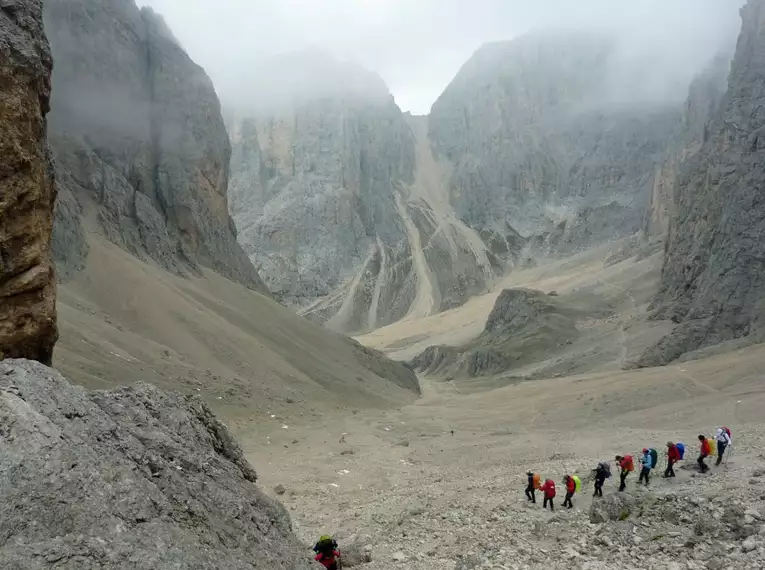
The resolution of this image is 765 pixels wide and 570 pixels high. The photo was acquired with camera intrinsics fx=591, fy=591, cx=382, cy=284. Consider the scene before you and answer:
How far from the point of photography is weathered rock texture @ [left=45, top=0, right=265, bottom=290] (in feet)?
153

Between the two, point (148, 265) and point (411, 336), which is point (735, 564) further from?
point (411, 336)

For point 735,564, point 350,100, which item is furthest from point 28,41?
point 350,100

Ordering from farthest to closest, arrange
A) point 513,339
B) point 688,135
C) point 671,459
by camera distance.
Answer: point 688,135
point 513,339
point 671,459

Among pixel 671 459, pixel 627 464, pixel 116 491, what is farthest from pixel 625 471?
pixel 116 491

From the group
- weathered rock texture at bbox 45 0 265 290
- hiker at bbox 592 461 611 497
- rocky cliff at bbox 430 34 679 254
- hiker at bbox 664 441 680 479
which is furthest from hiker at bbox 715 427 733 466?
rocky cliff at bbox 430 34 679 254

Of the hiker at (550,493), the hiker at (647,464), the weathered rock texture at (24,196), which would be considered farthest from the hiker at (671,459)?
the weathered rock texture at (24,196)

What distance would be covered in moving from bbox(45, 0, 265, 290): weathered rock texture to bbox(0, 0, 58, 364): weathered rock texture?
27.4m

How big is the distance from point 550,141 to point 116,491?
17874 cm

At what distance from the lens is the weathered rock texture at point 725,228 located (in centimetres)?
5112

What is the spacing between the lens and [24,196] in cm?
1156

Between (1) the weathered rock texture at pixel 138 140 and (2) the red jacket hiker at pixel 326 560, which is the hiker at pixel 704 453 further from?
(1) the weathered rock texture at pixel 138 140

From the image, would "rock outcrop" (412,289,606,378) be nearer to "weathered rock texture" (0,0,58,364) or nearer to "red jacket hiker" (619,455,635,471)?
"red jacket hiker" (619,455,635,471)

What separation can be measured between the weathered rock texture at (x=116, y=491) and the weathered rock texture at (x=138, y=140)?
33033mm

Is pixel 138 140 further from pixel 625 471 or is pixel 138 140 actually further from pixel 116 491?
pixel 116 491
